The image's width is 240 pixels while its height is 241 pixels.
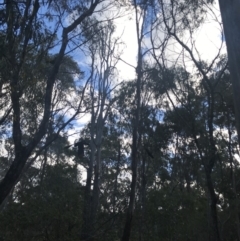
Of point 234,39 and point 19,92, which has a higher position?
point 19,92

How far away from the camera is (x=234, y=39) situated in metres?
3.36

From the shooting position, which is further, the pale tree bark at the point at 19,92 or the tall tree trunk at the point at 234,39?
the pale tree bark at the point at 19,92

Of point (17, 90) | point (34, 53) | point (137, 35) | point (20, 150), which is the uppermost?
point (137, 35)

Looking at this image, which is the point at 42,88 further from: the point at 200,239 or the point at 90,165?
the point at 200,239

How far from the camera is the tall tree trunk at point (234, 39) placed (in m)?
3.27

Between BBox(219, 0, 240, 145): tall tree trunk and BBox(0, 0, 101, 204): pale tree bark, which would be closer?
BBox(219, 0, 240, 145): tall tree trunk

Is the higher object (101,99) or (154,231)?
A: (101,99)

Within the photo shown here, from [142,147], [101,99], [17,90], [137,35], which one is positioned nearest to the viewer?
[17,90]

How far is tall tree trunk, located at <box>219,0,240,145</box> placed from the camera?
327 cm

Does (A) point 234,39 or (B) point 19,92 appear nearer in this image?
(A) point 234,39

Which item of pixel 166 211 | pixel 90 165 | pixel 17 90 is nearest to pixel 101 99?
pixel 90 165

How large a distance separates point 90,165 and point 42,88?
650 cm

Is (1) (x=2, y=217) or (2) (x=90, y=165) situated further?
(2) (x=90, y=165)

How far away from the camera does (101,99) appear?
15.4 m
